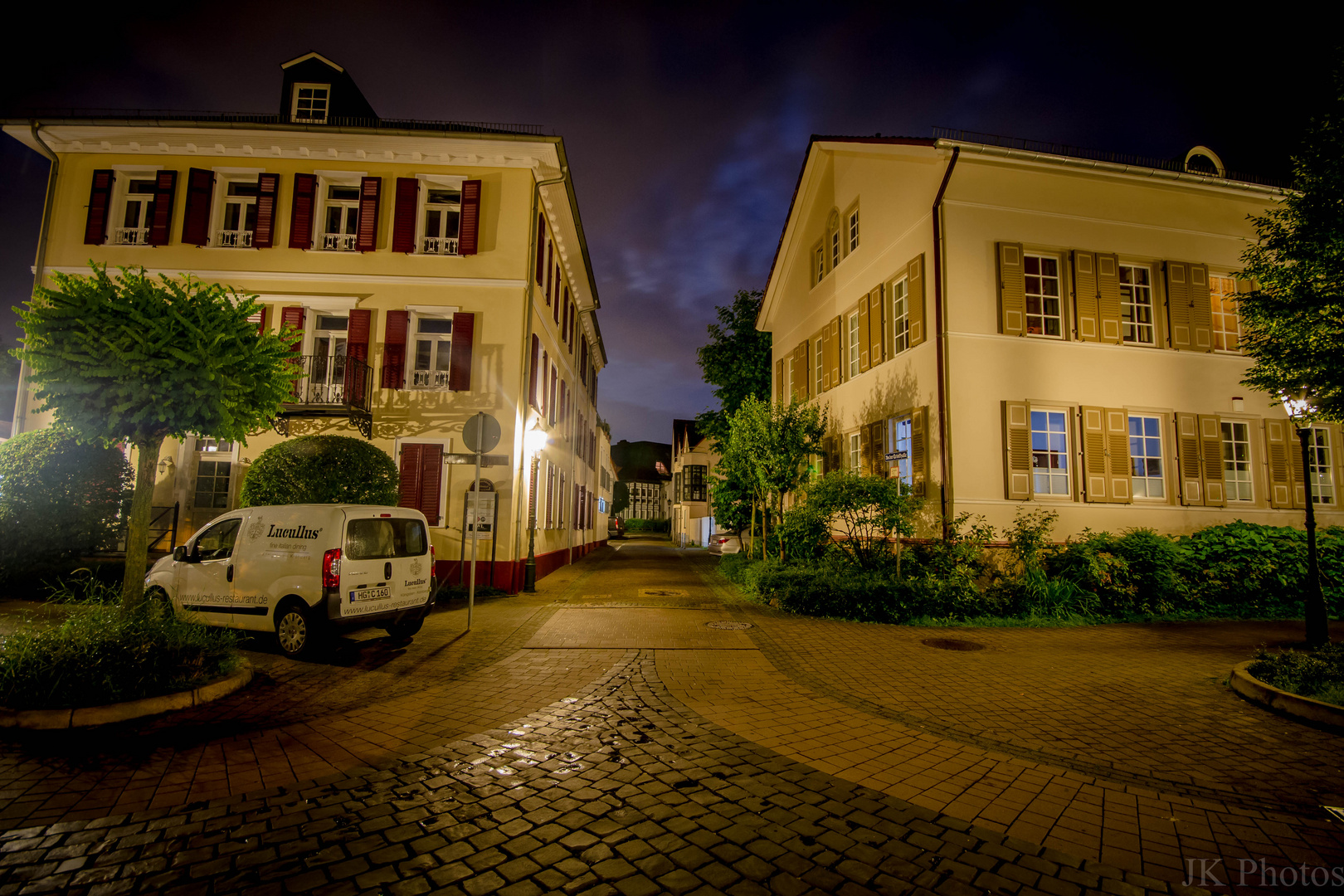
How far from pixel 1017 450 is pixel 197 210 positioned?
19171 mm

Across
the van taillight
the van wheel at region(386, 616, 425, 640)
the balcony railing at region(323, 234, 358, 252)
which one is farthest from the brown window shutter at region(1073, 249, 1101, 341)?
the balcony railing at region(323, 234, 358, 252)

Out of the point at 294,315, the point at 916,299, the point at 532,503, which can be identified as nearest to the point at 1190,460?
the point at 916,299

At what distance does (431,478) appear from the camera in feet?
46.9

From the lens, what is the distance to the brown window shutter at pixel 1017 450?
40.9 feet

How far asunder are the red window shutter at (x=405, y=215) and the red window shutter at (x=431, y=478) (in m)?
4.90

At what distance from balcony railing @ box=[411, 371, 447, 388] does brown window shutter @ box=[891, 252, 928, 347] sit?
34.7 ft

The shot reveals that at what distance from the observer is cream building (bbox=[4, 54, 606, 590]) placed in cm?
1447

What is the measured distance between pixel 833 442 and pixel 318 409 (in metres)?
12.8

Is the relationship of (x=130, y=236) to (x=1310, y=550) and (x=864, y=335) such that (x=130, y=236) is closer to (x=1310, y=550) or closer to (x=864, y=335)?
(x=864, y=335)

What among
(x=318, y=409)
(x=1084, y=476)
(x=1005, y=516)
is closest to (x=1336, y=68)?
(x=1084, y=476)

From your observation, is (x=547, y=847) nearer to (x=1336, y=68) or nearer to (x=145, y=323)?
(x=145, y=323)

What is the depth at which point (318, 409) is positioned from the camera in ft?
45.5

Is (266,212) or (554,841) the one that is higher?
(266,212)

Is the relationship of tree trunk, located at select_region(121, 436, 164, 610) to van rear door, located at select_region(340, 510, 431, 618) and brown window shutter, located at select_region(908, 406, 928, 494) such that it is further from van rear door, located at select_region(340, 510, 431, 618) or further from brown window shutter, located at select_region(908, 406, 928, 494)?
brown window shutter, located at select_region(908, 406, 928, 494)
